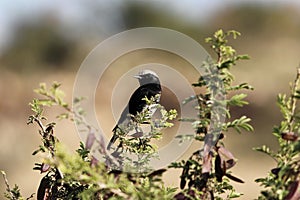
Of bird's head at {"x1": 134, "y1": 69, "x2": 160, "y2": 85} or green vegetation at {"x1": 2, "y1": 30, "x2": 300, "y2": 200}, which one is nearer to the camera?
green vegetation at {"x1": 2, "y1": 30, "x2": 300, "y2": 200}

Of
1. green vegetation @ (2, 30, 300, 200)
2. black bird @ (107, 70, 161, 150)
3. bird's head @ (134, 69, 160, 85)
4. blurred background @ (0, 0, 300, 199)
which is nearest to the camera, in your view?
green vegetation @ (2, 30, 300, 200)

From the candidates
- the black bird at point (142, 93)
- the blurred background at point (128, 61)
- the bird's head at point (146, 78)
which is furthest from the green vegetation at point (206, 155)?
the blurred background at point (128, 61)

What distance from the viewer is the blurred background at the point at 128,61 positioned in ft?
64.4

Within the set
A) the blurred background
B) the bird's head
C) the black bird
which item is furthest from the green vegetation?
the blurred background

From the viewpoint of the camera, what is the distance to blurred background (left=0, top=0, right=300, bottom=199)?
19.6 meters

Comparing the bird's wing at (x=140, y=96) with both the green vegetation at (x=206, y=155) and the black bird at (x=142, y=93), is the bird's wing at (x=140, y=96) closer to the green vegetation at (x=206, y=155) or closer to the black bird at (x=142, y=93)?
Answer: the black bird at (x=142, y=93)

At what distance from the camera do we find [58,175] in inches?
70.3

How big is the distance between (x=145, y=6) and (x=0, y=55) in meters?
7.45

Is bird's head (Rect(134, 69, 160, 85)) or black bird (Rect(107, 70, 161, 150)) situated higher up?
bird's head (Rect(134, 69, 160, 85))

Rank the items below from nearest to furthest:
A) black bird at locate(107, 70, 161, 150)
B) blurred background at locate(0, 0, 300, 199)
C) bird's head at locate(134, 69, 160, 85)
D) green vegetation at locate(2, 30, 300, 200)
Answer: green vegetation at locate(2, 30, 300, 200), black bird at locate(107, 70, 161, 150), bird's head at locate(134, 69, 160, 85), blurred background at locate(0, 0, 300, 199)

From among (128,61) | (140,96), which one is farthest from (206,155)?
(128,61)

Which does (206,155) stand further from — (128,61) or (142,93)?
(128,61)

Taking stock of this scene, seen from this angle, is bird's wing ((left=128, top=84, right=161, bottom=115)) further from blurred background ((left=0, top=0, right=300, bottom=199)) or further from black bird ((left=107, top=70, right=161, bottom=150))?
blurred background ((left=0, top=0, right=300, bottom=199))

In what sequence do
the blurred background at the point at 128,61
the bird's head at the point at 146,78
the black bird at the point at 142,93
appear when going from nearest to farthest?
the black bird at the point at 142,93 < the bird's head at the point at 146,78 < the blurred background at the point at 128,61
